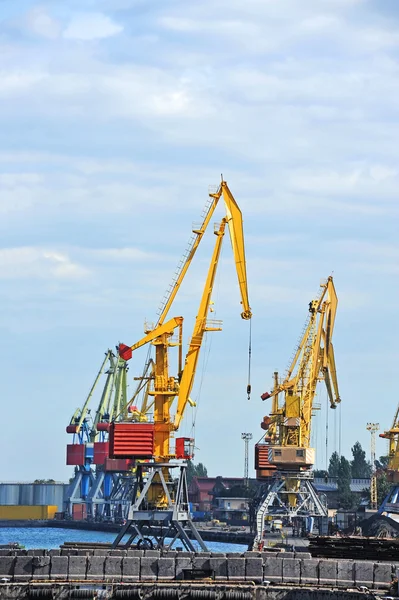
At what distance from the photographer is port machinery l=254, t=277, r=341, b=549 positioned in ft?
507

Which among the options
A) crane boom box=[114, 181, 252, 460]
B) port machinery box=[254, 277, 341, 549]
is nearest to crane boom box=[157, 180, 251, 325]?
crane boom box=[114, 181, 252, 460]

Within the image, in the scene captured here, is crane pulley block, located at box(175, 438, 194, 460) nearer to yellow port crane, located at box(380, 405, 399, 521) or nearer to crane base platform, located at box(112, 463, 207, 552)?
crane base platform, located at box(112, 463, 207, 552)

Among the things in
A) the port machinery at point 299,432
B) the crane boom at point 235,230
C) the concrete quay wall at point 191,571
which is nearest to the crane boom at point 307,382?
the port machinery at point 299,432

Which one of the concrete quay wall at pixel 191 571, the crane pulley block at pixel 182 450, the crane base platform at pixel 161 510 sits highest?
the crane pulley block at pixel 182 450

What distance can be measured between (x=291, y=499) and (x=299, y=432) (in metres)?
11.7

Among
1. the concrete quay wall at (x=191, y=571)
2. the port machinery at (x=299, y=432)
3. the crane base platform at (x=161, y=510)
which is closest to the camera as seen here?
the concrete quay wall at (x=191, y=571)

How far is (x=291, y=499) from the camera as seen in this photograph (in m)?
162

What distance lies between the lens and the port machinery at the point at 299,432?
15450 cm

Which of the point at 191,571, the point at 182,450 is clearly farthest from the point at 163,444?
the point at 191,571

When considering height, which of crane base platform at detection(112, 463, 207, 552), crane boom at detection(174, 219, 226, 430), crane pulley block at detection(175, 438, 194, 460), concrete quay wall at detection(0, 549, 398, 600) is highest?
crane boom at detection(174, 219, 226, 430)

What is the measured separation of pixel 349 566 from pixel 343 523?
4986 inches

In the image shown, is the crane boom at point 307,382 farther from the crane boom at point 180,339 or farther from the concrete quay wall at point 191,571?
the concrete quay wall at point 191,571

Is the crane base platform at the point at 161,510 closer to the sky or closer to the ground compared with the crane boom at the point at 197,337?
closer to the ground

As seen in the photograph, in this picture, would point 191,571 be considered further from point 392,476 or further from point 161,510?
point 392,476
